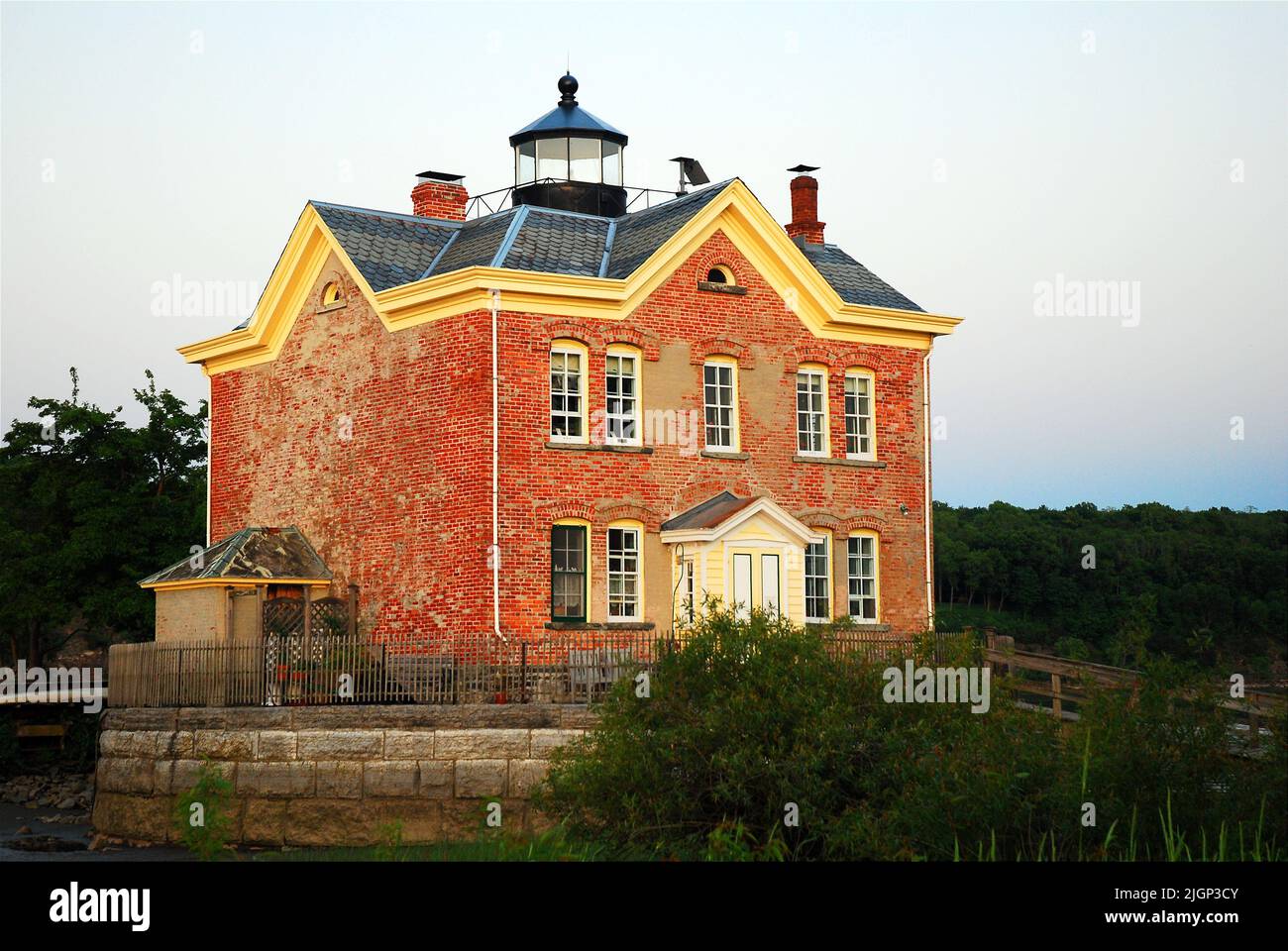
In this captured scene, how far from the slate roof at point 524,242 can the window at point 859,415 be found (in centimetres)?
152

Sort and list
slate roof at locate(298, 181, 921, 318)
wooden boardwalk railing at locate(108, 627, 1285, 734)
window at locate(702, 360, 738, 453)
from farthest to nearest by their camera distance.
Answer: window at locate(702, 360, 738, 453) → slate roof at locate(298, 181, 921, 318) → wooden boardwalk railing at locate(108, 627, 1285, 734)

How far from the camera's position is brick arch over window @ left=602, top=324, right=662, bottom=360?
2820 centimetres

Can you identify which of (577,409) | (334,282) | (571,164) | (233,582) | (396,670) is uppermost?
(571,164)

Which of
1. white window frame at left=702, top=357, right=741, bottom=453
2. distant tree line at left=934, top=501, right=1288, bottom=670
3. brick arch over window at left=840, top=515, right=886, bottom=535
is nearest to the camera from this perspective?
white window frame at left=702, top=357, right=741, bottom=453

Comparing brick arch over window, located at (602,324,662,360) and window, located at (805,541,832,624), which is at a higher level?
brick arch over window, located at (602,324,662,360)

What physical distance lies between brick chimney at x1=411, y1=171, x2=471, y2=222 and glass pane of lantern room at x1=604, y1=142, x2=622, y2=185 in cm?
306

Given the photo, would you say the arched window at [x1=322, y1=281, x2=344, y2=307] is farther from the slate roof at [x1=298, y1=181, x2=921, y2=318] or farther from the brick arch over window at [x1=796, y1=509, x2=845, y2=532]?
the brick arch over window at [x1=796, y1=509, x2=845, y2=532]

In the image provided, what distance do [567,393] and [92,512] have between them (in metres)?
15.7

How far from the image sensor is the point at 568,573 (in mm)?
27359

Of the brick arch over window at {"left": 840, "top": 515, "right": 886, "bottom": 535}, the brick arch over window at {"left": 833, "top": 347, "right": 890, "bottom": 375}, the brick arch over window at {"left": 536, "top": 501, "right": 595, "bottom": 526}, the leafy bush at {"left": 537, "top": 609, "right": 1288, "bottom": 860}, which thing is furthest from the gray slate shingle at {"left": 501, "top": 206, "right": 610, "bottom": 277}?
the leafy bush at {"left": 537, "top": 609, "right": 1288, "bottom": 860}

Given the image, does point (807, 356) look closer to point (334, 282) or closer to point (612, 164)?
point (612, 164)

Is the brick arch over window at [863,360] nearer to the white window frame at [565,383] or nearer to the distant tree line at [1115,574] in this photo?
the white window frame at [565,383]

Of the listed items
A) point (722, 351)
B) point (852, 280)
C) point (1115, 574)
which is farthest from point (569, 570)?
point (1115, 574)
